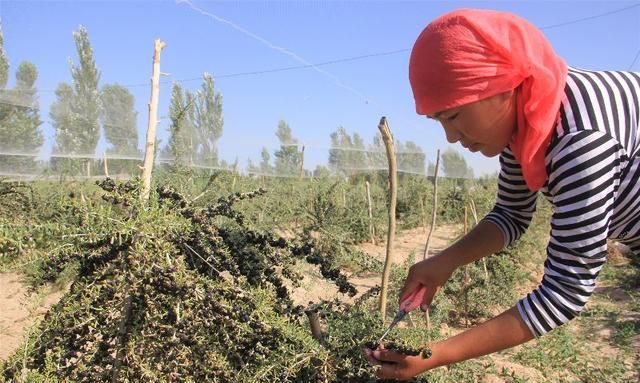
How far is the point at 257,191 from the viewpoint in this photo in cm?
188

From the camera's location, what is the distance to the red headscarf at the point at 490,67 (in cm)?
134

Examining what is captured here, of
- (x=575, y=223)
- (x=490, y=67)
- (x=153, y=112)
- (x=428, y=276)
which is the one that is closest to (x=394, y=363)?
(x=428, y=276)

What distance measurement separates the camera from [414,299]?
1874 mm

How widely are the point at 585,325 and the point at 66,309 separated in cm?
519

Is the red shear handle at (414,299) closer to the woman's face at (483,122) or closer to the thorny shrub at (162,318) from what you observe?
the thorny shrub at (162,318)

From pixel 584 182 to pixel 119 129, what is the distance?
15.3 m

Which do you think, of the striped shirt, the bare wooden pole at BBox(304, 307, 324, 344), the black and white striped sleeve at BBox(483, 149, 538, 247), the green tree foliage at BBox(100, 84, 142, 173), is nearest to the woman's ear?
the striped shirt

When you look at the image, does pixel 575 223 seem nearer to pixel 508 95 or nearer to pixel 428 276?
pixel 508 95

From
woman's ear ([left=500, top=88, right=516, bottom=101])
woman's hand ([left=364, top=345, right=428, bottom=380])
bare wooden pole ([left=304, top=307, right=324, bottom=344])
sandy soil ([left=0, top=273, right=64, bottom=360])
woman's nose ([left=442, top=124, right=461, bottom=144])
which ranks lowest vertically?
sandy soil ([left=0, top=273, right=64, bottom=360])

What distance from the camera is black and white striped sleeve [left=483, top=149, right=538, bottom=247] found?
190 cm

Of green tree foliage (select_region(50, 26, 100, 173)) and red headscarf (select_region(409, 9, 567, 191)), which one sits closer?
red headscarf (select_region(409, 9, 567, 191))

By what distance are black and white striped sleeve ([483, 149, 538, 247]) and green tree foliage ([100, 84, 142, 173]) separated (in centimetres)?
1419

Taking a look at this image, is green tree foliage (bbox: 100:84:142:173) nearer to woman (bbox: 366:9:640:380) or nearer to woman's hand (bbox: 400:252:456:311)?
woman's hand (bbox: 400:252:456:311)

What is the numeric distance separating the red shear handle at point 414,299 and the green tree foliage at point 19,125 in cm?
1322
